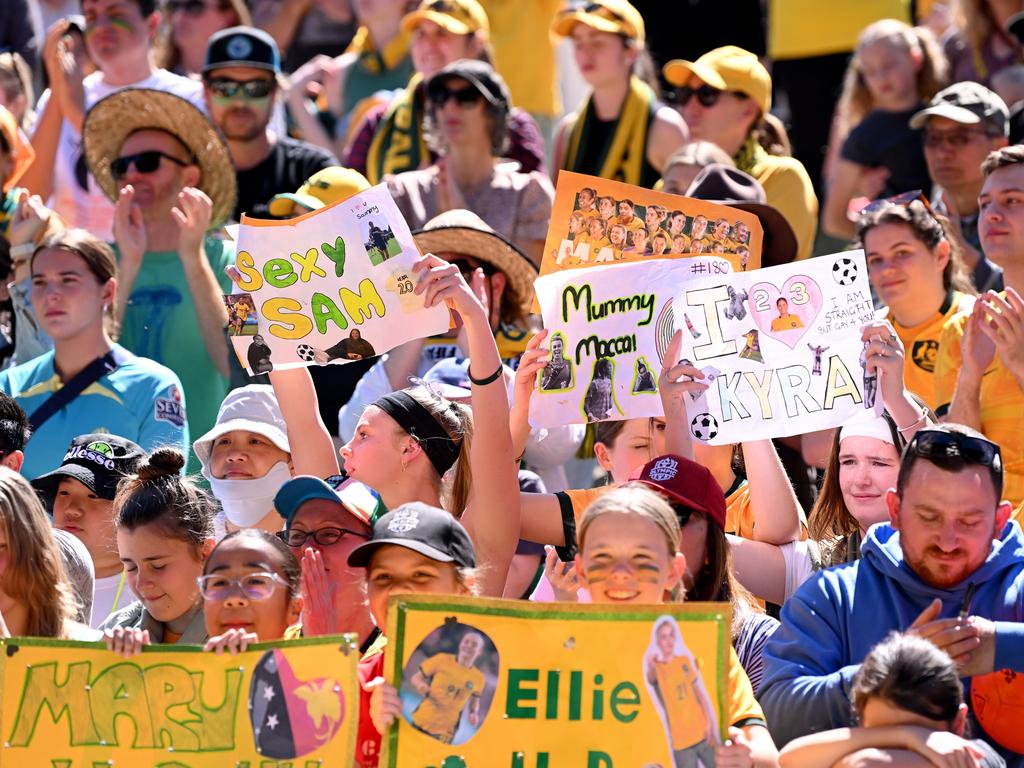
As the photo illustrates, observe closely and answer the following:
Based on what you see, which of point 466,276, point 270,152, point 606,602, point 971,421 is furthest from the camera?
point 270,152

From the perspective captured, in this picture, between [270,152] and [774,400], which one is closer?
[774,400]

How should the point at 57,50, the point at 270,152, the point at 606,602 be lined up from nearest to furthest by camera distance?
the point at 606,602 < the point at 270,152 < the point at 57,50

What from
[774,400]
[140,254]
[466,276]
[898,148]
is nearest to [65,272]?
[140,254]

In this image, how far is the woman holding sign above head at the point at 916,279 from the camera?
7.01m

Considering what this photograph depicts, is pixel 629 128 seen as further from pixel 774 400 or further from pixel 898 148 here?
pixel 774 400

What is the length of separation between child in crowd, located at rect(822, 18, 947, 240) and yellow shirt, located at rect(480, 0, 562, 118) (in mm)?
1897

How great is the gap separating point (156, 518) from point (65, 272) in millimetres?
1937

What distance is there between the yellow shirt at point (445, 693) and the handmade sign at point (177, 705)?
0.64ft

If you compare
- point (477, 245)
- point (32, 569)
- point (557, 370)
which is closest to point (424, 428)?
point (557, 370)

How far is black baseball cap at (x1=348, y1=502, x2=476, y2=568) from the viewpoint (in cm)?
481

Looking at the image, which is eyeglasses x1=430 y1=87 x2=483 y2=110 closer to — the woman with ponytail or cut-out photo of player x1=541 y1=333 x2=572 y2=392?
cut-out photo of player x1=541 y1=333 x2=572 y2=392

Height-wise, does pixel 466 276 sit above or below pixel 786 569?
above

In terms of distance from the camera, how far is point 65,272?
285 inches

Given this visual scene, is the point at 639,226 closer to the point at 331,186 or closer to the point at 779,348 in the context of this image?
the point at 779,348
